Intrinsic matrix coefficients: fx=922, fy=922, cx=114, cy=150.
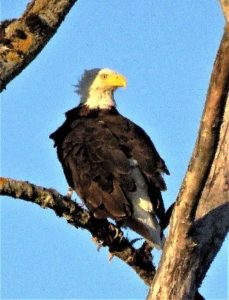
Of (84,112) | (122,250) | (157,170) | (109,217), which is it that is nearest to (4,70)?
(122,250)

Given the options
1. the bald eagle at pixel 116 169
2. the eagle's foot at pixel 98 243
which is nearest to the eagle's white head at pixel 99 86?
the bald eagle at pixel 116 169

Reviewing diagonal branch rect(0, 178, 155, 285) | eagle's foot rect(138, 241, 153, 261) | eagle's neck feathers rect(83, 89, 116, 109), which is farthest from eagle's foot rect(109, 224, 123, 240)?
eagle's neck feathers rect(83, 89, 116, 109)

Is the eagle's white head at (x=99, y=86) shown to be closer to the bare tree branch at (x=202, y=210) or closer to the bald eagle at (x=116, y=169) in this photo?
the bald eagle at (x=116, y=169)

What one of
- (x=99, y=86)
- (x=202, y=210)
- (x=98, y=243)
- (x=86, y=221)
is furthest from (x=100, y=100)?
(x=202, y=210)

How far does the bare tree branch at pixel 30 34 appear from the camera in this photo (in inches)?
198

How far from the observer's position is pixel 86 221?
18.1ft

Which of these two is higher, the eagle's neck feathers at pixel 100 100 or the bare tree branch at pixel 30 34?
the eagle's neck feathers at pixel 100 100

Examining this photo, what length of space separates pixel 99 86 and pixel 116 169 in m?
2.07

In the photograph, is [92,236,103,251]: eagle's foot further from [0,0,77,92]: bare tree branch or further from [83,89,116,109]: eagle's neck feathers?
[83,89,116,109]: eagle's neck feathers

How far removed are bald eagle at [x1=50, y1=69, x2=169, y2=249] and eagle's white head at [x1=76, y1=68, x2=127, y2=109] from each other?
78 centimetres

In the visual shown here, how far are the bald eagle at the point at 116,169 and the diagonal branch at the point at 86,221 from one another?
1.78 feet

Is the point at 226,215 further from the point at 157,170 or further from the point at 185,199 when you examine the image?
the point at 157,170

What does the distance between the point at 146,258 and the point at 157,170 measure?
1.55m

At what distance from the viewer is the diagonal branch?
488 centimetres
